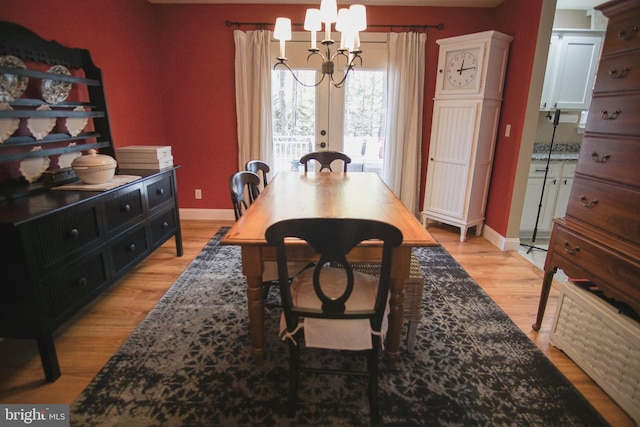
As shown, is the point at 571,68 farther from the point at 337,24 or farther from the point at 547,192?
the point at 337,24

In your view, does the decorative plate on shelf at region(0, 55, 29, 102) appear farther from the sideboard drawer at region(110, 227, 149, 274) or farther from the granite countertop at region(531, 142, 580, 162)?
the granite countertop at region(531, 142, 580, 162)

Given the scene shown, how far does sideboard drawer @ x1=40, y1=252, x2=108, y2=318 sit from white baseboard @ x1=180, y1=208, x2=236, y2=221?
86.6 inches

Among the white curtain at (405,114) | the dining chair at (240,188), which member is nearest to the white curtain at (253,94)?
the white curtain at (405,114)

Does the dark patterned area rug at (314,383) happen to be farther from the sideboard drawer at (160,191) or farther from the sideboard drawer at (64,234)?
the sideboard drawer at (160,191)

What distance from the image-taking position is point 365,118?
392 centimetres

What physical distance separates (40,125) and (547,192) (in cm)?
456

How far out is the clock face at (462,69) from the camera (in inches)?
132

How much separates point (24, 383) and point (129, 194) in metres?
1.18

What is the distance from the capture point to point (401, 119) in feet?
12.5

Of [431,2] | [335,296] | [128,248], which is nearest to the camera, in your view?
[335,296]

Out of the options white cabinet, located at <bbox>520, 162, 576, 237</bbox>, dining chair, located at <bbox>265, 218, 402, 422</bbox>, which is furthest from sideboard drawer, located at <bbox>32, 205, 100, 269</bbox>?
white cabinet, located at <bbox>520, 162, 576, 237</bbox>

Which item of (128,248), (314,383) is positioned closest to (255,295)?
(314,383)

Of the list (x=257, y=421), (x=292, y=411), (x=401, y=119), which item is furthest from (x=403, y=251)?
(x=401, y=119)

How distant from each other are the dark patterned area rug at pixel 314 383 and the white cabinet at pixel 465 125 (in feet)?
5.52
